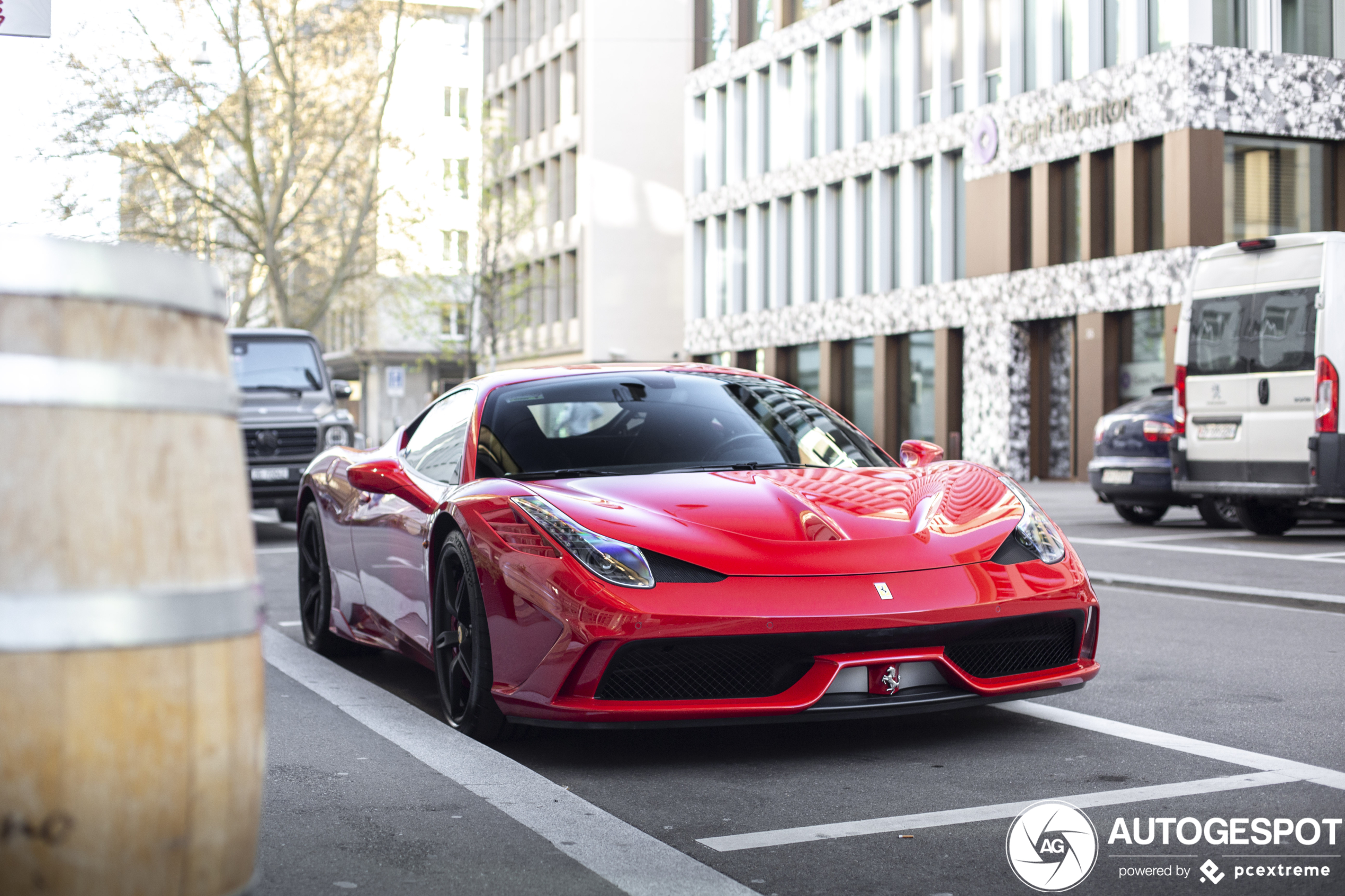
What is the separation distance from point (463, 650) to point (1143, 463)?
12.4 metres

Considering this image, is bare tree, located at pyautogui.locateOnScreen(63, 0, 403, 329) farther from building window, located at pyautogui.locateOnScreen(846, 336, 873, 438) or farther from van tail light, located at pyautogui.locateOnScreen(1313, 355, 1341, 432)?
van tail light, located at pyautogui.locateOnScreen(1313, 355, 1341, 432)

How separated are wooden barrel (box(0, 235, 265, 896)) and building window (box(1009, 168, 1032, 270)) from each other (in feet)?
104

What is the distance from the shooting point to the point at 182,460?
215 cm

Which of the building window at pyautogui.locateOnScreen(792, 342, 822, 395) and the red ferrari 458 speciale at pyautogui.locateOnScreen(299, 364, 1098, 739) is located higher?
the building window at pyautogui.locateOnScreen(792, 342, 822, 395)

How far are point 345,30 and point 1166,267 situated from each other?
18.2 m

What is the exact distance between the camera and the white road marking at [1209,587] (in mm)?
9586

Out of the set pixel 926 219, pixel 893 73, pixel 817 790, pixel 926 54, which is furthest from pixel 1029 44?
pixel 817 790

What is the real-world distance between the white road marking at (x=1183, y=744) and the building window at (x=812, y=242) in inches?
1383

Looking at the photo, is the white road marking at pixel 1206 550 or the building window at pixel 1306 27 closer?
the white road marking at pixel 1206 550

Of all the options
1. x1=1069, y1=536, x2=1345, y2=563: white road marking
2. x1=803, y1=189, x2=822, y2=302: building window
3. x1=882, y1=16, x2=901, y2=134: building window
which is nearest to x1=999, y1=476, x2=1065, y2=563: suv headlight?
x1=1069, y1=536, x2=1345, y2=563: white road marking

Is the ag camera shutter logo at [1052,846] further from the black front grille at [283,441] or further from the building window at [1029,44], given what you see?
the building window at [1029,44]


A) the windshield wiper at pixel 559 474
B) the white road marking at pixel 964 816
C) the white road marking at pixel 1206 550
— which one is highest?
the windshield wiper at pixel 559 474

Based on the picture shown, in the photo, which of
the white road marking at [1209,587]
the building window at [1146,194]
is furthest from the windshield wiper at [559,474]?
the building window at [1146,194]

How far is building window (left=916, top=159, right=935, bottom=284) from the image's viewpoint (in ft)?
118
